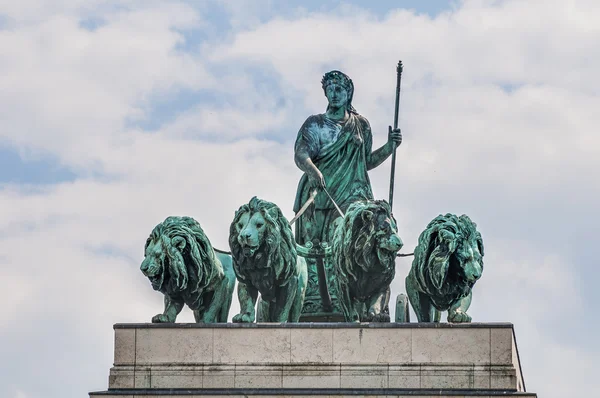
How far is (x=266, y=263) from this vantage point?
5666 centimetres

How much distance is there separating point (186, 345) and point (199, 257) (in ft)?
5.21

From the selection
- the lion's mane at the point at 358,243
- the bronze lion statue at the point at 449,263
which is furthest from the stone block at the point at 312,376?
the bronze lion statue at the point at 449,263

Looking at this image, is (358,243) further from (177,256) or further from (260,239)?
(177,256)

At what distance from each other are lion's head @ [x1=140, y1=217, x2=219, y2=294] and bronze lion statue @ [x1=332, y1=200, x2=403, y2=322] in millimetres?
2278

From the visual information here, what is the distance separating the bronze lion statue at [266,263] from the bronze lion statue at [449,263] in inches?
84.8

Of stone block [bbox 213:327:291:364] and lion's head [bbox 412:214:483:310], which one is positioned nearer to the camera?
stone block [bbox 213:327:291:364]

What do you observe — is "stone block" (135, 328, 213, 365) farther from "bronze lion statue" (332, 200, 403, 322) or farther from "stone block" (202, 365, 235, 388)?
"bronze lion statue" (332, 200, 403, 322)

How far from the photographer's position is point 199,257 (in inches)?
2240

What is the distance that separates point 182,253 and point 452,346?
15.9 feet

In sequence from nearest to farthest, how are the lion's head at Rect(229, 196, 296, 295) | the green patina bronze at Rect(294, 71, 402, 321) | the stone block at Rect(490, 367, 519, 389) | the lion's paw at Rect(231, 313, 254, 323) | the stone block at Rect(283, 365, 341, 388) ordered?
the stone block at Rect(490, 367, 519, 389), the stone block at Rect(283, 365, 341, 388), the lion's head at Rect(229, 196, 296, 295), the lion's paw at Rect(231, 313, 254, 323), the green patina bronze at Rect(294, 71, 402, 321)

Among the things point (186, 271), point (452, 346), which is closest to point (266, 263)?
point (186, 271)

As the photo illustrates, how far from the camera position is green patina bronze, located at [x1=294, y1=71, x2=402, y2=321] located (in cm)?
6147

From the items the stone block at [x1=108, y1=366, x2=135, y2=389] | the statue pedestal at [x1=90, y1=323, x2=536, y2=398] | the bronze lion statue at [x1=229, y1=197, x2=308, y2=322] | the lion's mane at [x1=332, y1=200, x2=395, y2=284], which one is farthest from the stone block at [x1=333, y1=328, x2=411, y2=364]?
the stone block at [x1=108, y1=366, x2=135, y2=389]

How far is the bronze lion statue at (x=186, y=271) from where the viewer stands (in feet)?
185
